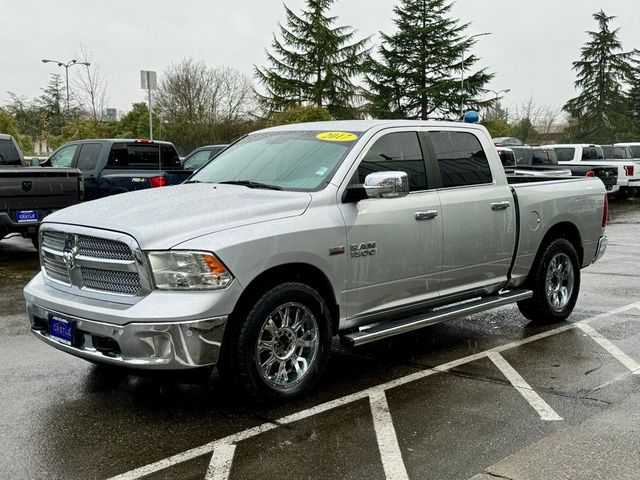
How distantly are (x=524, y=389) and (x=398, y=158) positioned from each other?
6.50 ft

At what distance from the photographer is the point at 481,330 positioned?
710 centimetres

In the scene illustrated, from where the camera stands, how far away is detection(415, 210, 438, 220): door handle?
5.58 meters

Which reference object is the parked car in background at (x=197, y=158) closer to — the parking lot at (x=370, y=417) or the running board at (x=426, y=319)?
the parking lot at (x=370, y=417)

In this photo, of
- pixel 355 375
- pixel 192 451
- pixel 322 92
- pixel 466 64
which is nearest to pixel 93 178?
pixel 355 375

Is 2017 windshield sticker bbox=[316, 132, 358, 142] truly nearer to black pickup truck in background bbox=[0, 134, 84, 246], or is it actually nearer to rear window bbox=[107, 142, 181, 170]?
black pickup truck in background bbox=[0, 134, 84, 246]

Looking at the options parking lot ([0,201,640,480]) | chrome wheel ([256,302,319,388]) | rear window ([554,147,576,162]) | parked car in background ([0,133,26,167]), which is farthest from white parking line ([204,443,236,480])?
rear window ([554,147,576,162])

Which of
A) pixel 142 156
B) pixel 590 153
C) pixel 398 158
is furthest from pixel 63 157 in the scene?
pixel 590 153

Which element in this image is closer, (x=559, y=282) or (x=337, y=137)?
(x=337, y=137)

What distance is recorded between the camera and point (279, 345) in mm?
4805

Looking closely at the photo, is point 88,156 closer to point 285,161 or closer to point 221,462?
point 285,161

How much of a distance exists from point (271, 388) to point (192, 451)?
29.2 inches

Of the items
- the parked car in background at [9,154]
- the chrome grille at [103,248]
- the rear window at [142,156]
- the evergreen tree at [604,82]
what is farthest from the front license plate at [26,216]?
the evergreen tree at [604,82]

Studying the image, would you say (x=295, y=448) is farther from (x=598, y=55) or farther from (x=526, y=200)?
(x=598, y=55)

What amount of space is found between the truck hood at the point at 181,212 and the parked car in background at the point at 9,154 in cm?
823
